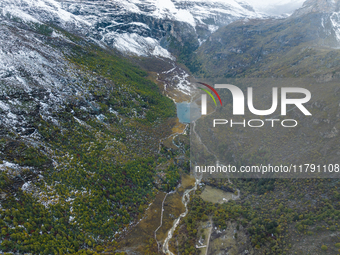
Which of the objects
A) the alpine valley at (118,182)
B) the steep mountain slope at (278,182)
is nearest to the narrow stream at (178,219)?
the alpine valley at (118,182)

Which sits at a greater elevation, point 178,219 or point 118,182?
point 118,182

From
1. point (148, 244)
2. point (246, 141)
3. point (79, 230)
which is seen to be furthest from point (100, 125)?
point (246, 141)

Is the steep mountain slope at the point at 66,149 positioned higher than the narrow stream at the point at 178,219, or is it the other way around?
the steep mountain slope at the point at 66,149

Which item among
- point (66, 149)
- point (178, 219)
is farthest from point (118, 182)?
point (178, 219)

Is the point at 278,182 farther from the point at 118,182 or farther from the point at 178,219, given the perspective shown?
the point at 118,182

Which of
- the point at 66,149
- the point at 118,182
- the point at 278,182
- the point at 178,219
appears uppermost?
the point at 66,149

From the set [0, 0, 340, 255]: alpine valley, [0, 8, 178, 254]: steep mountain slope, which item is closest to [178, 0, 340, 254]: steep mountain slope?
[0, 0, 340, 255]: alpine valley

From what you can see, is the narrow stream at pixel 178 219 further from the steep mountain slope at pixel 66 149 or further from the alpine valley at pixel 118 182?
the steep mountain slope at pixel 66 149

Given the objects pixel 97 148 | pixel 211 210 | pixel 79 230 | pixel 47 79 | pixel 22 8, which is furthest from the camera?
pixel 22 8

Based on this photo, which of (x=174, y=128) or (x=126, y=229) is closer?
(x=126, y=229)

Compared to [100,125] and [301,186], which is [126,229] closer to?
[100,125]

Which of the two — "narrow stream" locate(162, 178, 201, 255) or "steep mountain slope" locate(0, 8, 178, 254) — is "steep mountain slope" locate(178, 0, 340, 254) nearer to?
"narrow stream" locate(162, 178, 201, 255)
